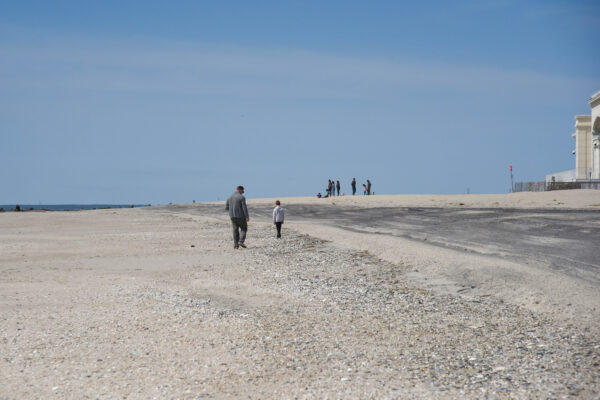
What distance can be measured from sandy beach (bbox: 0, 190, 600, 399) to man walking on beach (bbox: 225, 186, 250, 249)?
241 centimetres

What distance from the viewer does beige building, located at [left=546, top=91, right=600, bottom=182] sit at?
6341 centimetres

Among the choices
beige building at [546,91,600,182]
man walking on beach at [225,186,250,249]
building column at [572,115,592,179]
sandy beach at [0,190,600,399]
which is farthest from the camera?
building column at [572,115,592,179]

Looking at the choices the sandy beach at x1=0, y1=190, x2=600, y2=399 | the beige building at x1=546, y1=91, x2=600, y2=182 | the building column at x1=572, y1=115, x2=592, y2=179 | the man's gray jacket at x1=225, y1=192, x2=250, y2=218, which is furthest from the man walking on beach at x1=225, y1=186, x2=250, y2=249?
the building column at x1=572, y1=115, x2=592, y2=179

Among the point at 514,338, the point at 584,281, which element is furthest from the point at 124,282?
the point at 584,281

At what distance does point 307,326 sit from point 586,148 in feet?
237

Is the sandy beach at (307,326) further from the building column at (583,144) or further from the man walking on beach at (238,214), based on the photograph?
the building column at (583,144)

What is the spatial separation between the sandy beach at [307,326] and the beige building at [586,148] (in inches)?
2039

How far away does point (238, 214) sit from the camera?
19344 millimetres

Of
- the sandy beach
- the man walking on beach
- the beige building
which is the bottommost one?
the sandy beach

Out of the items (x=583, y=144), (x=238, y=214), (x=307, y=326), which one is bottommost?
(x=307, y=326)

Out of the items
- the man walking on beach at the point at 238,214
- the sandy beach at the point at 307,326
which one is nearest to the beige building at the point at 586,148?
the man walking on beach at the point at 238,214

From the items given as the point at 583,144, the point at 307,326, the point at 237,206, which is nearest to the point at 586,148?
the point at 583,144

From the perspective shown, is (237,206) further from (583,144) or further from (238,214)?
(583,144)

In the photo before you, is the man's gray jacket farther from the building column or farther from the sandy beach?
the building column
